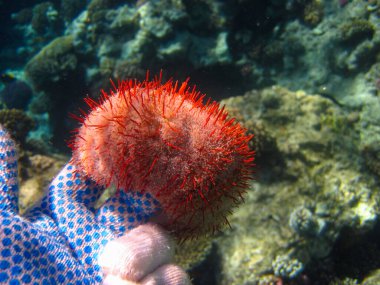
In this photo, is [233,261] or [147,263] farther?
[233,261]

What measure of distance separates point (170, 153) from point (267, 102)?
4.34 m

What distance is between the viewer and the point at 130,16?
7422mm

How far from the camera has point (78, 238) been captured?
6.34 feet

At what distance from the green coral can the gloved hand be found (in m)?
6.65

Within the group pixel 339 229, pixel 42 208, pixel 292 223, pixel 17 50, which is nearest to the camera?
pixel 42 208

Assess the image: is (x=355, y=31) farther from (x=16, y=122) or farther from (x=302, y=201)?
(x=16, y=122)

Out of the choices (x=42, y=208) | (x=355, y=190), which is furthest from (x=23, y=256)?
(x=355, y=190)

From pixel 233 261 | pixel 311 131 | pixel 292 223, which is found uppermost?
pixel 311 131

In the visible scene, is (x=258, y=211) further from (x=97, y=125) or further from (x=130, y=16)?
(x=130, y=16)

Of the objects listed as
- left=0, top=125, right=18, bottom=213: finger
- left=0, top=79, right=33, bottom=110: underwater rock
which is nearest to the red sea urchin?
left=0, top=125, right=18, bottom=213: finger

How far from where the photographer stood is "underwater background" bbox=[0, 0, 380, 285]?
437 centimetres

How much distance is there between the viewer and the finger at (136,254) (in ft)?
5.26

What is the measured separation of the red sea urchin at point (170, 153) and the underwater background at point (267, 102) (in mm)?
2719

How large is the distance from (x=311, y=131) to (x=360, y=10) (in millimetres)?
4257
